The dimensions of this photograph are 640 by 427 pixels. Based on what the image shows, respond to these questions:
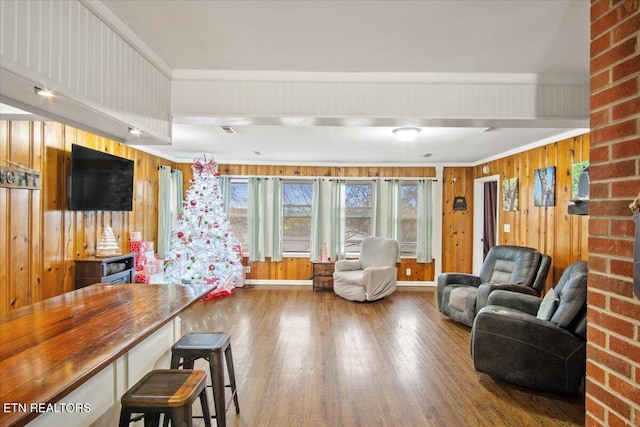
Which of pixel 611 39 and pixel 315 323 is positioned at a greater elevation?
pixel 611 39

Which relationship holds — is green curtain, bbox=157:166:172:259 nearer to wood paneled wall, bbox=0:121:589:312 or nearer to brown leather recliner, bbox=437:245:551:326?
wood paneled wall, bbox=0:121:589:312

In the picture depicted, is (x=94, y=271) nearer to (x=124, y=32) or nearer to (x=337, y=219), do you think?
(x=124, y=32)

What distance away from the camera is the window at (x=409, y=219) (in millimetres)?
6352

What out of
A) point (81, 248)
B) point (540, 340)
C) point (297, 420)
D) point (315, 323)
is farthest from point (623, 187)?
point (81, 248)

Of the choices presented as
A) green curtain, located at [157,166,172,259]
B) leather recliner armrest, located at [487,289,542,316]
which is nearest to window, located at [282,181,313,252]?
green curtain, located at [157,166,172,259]

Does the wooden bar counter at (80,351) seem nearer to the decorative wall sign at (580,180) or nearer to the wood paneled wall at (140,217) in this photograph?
the wood paneled wall at (140,217)

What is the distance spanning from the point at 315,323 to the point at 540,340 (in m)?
2.44

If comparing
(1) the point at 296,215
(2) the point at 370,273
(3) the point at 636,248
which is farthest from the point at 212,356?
(1) the point at 296,215

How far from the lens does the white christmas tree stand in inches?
202

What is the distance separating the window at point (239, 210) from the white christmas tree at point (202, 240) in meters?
0.78

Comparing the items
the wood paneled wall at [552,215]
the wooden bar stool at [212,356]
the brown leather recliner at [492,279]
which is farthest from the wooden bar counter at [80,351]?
the wood paneled wall at [552,215]

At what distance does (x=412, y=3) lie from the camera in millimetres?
1525

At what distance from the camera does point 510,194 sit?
A: 492 centimetres

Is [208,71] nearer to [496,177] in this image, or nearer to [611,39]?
[611,39]
